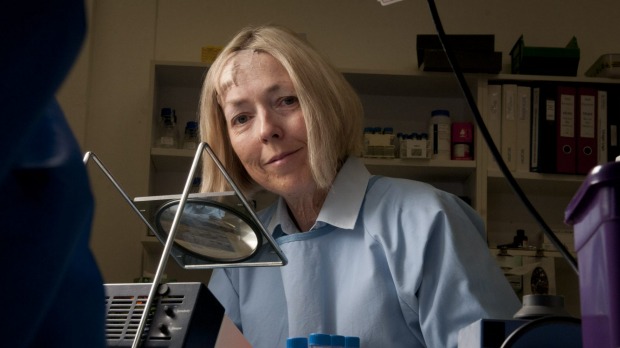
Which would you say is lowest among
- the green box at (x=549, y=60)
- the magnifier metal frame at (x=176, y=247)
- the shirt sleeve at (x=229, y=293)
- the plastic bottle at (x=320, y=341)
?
the shirt sleeve at (x=229, y=293)

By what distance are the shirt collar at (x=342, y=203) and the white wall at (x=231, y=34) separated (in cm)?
171

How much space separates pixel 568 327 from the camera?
2.53ft

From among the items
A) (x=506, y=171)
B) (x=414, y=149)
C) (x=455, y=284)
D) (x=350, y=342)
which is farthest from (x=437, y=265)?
(x=414, y=149)

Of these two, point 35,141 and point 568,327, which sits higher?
point 35,141

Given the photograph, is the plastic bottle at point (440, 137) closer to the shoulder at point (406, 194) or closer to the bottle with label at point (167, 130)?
the bottle with label at point (167, 130)

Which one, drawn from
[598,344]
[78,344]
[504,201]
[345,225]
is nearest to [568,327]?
[598,344]

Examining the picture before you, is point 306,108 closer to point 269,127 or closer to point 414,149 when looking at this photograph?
point 269,127

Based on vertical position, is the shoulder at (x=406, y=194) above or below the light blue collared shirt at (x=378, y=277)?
above

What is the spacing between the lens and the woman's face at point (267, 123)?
1.79m

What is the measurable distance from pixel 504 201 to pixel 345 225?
79.3 inches

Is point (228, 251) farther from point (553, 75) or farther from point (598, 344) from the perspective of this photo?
point (553, 75)

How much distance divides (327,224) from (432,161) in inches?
62.7

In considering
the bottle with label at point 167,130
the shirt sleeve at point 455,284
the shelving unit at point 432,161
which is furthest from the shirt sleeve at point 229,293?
the bottle with label at point 167,130

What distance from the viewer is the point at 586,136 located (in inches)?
127
